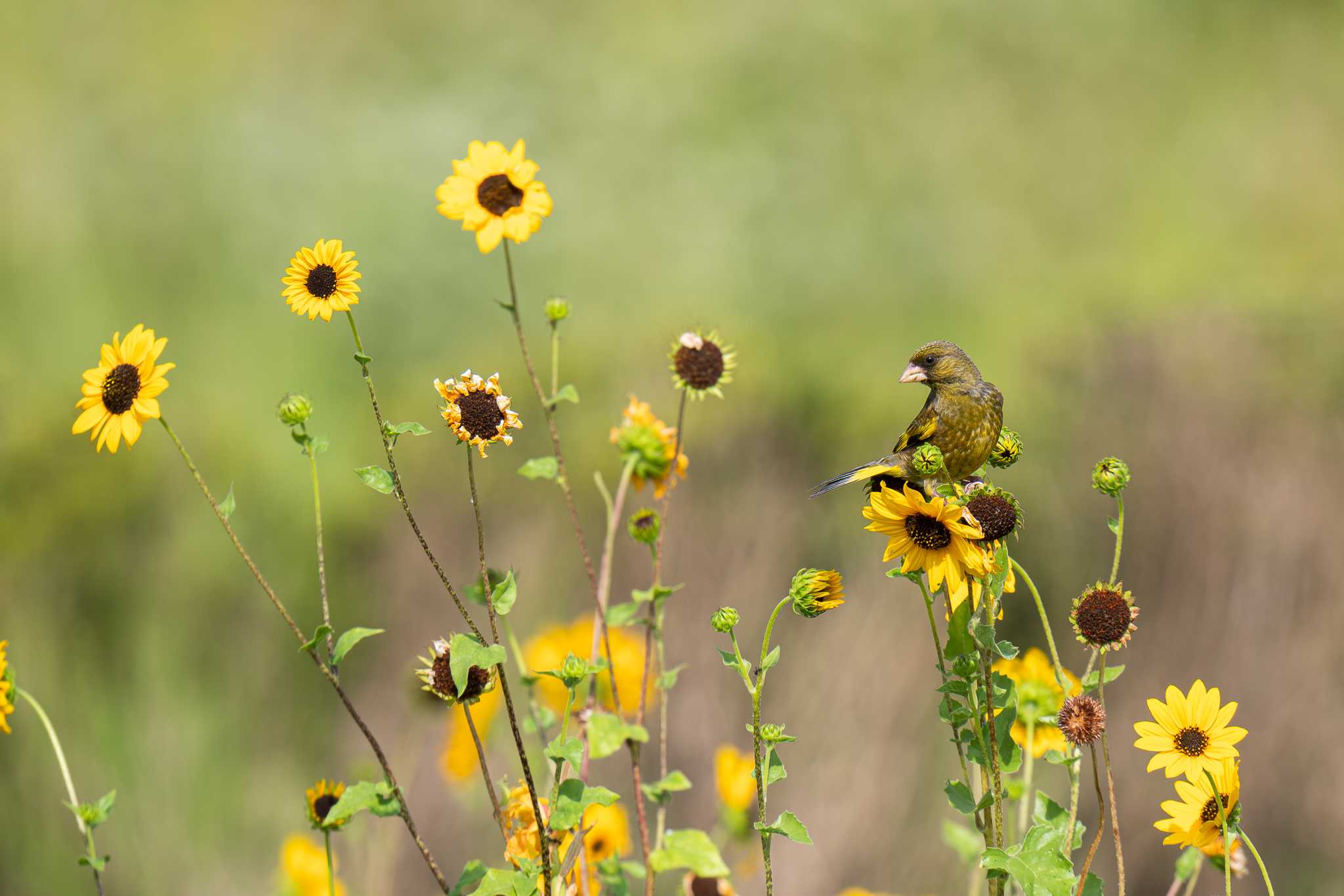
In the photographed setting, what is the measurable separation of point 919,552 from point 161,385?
1.69 feet

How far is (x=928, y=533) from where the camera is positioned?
2.25ft

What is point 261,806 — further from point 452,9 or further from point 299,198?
point 452,9

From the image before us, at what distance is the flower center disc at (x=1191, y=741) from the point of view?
71 cm

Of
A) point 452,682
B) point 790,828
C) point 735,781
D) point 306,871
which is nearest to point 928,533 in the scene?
point 790,828

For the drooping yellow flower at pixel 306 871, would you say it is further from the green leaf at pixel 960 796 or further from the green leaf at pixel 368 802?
the green leaf at pixel 960 796

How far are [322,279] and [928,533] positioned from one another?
44 cm

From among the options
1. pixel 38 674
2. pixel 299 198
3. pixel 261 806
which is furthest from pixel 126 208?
pixel 261 806

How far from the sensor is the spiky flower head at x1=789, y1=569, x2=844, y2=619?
74 cm

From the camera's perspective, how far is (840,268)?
4453 mm

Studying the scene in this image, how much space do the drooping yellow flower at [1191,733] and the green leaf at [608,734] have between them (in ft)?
1.14

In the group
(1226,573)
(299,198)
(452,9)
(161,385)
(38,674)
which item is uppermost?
(452,9)

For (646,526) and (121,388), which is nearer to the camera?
(121,388)

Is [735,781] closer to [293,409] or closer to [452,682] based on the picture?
[452,682]

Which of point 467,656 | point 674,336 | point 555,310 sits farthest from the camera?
point 674,336
